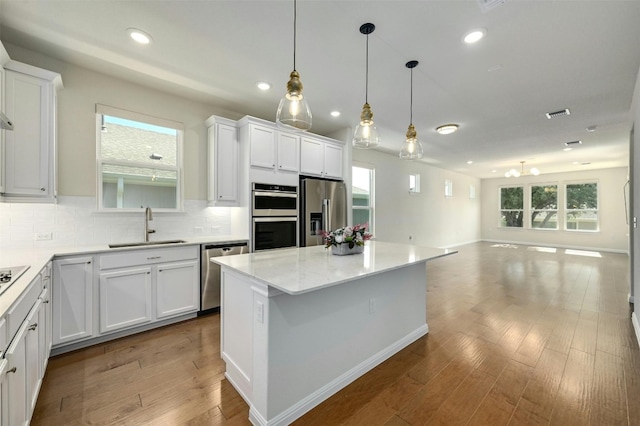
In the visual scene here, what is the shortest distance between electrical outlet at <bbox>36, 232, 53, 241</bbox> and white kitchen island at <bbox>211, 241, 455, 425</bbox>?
208 cm

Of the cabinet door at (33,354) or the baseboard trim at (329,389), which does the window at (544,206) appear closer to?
the baseboard trim at (329,389)

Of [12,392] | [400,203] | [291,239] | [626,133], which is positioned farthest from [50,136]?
[626,133]

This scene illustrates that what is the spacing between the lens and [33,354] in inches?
64.5

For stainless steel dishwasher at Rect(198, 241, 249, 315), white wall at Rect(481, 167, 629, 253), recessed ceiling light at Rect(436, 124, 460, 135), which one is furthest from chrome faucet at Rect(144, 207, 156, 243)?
white wall at Rect(481, 167, 629, 253)

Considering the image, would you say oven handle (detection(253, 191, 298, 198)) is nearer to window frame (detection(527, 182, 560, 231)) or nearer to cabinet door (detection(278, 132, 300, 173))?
cabinet door (detection(278, 132, 300, 173))

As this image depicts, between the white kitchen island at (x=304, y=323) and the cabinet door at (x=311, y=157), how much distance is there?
6.62 feet

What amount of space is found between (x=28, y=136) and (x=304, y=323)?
9.50 feet

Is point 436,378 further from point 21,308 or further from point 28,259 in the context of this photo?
point 28,259

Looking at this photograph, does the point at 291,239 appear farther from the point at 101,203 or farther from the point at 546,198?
the point at 546,198

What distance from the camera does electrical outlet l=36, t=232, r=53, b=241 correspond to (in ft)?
8.88

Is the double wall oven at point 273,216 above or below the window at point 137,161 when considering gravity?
below

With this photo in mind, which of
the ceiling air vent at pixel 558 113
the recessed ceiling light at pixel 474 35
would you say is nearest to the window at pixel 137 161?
the recessed ceiling light at pixel 474 35

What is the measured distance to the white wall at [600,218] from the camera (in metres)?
8.46

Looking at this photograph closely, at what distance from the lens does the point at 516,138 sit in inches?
213
